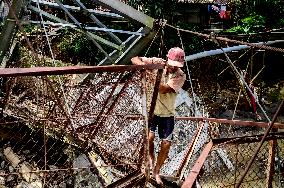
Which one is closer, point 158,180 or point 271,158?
point 158,180

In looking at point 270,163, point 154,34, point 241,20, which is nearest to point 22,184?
point 154,34

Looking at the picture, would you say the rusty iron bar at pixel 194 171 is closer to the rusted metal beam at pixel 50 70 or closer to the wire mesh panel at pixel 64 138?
the rusted metal beam at pixel 50 70

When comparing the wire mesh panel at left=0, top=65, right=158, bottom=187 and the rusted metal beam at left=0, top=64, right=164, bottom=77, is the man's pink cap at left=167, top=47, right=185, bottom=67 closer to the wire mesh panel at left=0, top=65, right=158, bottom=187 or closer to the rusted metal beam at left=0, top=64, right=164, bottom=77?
the rusted metal beam at left=0, top=64, right=164, bottom=77

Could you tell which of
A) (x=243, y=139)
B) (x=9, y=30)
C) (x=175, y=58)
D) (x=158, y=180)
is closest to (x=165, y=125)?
(x=158, y=180)

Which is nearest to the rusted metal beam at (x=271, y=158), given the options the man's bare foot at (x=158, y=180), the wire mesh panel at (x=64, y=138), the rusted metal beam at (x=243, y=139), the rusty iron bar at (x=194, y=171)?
the rusted metal beam at (x=243, y=139)

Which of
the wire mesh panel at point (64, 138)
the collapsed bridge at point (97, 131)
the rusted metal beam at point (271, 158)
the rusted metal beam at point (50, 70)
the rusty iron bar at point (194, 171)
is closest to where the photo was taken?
the rusted metal beam at point (50, 70)

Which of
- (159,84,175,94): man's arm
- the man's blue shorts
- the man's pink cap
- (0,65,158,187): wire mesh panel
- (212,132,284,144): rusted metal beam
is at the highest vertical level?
the man's pink cap

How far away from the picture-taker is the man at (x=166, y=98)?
13.0ft

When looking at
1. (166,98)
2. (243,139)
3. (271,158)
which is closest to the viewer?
(243,139)

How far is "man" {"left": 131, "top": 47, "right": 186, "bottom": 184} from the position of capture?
13.0 ft

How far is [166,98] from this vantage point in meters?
4.44

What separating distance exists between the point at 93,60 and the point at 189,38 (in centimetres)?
410

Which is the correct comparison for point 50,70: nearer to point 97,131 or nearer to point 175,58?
point 175,58

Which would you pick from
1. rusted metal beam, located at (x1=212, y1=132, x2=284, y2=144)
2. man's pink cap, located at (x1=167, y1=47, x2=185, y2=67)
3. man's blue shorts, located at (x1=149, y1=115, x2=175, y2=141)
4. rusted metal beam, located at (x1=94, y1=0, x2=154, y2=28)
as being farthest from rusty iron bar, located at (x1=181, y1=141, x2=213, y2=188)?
rusted metal beam, located at (x1=94, y1=0, x2=154, y2=28)
